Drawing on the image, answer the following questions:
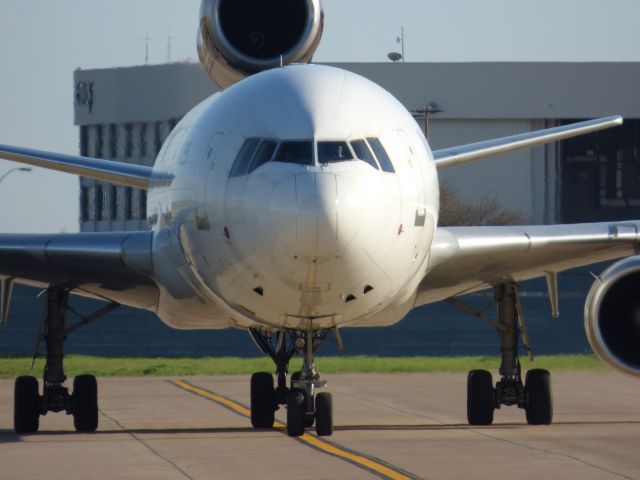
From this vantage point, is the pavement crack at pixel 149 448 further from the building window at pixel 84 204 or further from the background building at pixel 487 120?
the building window at pixel 84 204

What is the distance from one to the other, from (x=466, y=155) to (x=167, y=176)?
12.3 ft

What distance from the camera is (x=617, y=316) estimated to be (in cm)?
1800

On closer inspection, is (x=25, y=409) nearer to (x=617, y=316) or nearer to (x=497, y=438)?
(x=497, y=438)

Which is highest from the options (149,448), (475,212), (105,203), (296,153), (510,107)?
(510,107)

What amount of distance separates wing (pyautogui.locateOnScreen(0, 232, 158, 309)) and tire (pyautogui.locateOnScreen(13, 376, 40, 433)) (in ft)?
4.26

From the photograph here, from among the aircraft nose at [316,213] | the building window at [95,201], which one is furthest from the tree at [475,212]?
the aircraft nose at [316,213]

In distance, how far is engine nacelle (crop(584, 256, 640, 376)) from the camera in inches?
692

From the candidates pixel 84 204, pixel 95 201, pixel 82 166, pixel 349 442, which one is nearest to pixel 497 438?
pixel 349 442

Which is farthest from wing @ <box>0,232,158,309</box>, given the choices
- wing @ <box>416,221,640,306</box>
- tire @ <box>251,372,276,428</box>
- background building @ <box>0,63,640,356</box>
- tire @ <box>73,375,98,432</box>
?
background building @ <box>0,63,640,356</box>

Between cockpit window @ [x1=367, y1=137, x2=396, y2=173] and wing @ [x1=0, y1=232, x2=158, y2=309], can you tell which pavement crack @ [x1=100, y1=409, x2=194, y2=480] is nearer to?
wing @ [x1=0, y1=232, x2=158, y2=309]

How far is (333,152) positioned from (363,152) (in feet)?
1.19

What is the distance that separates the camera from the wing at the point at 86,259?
56.1ft

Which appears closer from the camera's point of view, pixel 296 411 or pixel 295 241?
pixel 295 241

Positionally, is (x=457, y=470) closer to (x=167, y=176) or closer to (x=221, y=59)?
(x=167, y=176)
